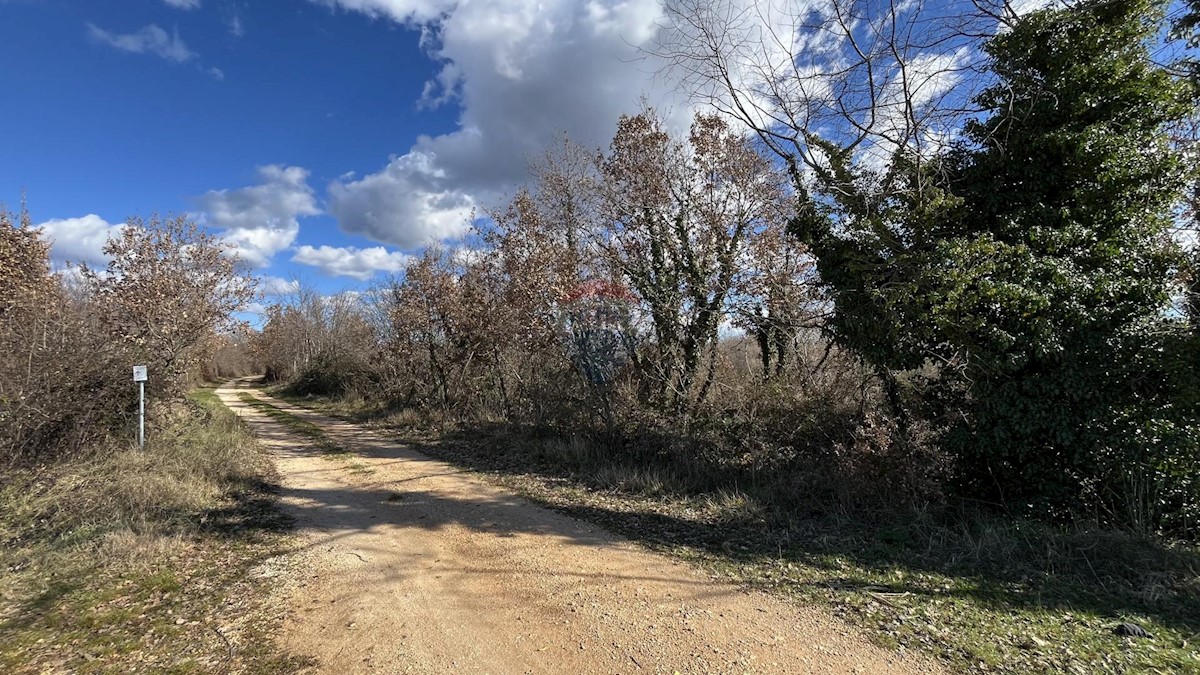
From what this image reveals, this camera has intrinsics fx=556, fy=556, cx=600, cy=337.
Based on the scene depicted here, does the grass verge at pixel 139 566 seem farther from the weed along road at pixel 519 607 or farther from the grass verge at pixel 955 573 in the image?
the grass verge at pixel 955 573

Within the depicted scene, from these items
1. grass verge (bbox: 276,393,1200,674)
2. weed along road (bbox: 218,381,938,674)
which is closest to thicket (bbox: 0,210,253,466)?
weed along road (bbox: 218,381,938,674)

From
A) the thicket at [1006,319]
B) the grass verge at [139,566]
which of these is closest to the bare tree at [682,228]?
the thicket at [1006,319]

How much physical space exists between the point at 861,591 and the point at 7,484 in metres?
11.5

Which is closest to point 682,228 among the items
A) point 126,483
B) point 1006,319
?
point 1006,319

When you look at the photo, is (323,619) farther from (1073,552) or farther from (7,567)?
(1073,552)

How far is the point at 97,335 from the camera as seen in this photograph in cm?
1051

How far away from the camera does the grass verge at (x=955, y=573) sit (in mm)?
3885

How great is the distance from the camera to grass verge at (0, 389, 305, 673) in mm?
3924

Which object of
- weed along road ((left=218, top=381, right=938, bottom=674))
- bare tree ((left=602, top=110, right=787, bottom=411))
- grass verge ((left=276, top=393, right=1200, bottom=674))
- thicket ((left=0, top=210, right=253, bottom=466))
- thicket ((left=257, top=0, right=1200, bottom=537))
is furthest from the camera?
bare tree ((left=602, top=110, right=787, bottom=411))

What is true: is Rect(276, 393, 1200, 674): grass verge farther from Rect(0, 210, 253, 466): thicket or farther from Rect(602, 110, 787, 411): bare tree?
Rect(0, 210, 253, 466): thicket

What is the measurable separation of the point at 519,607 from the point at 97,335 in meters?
10.9

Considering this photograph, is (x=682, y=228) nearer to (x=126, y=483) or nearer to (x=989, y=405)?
(x=989, y=405)

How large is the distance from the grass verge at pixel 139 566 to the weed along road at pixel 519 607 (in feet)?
1.25

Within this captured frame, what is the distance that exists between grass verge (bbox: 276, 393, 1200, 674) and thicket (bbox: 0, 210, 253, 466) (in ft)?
27.2
